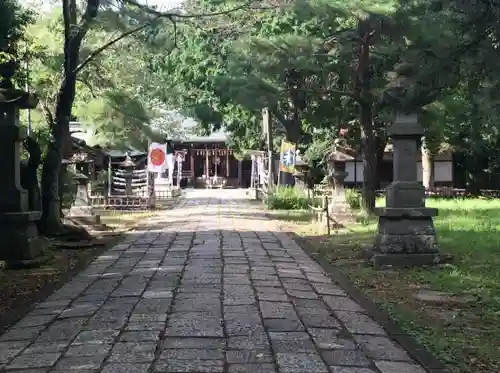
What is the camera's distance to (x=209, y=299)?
6.61 m

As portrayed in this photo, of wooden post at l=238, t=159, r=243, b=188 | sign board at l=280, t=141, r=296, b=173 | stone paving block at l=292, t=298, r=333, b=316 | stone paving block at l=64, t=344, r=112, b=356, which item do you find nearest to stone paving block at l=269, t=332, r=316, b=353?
stone paving block at l=292, t=298, r=333, b=316

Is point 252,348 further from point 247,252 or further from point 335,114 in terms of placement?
point 335,114

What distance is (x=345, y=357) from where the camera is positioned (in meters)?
4.73

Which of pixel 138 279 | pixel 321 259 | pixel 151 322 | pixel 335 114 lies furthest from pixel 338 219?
pixel 151 322

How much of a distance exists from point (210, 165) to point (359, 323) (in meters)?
42.2

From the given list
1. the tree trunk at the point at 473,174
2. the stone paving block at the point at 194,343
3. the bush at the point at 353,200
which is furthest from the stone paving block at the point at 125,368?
the tree trunk at the point at 473,174

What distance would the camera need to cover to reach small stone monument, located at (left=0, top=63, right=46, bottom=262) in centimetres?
936

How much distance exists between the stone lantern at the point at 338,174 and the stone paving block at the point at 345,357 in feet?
43.2

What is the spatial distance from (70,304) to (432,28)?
5159 mm

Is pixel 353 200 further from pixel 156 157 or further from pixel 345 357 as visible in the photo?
pixel 345 357

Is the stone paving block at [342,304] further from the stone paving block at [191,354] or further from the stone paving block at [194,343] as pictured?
the stone paving block at [191,354]

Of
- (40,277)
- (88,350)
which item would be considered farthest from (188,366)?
(40,277)

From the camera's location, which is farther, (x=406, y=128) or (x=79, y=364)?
(x=406, y=128)

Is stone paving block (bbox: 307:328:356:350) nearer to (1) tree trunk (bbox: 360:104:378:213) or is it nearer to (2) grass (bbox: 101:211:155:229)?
(2) grass (bbox: 101:211:155:229)
